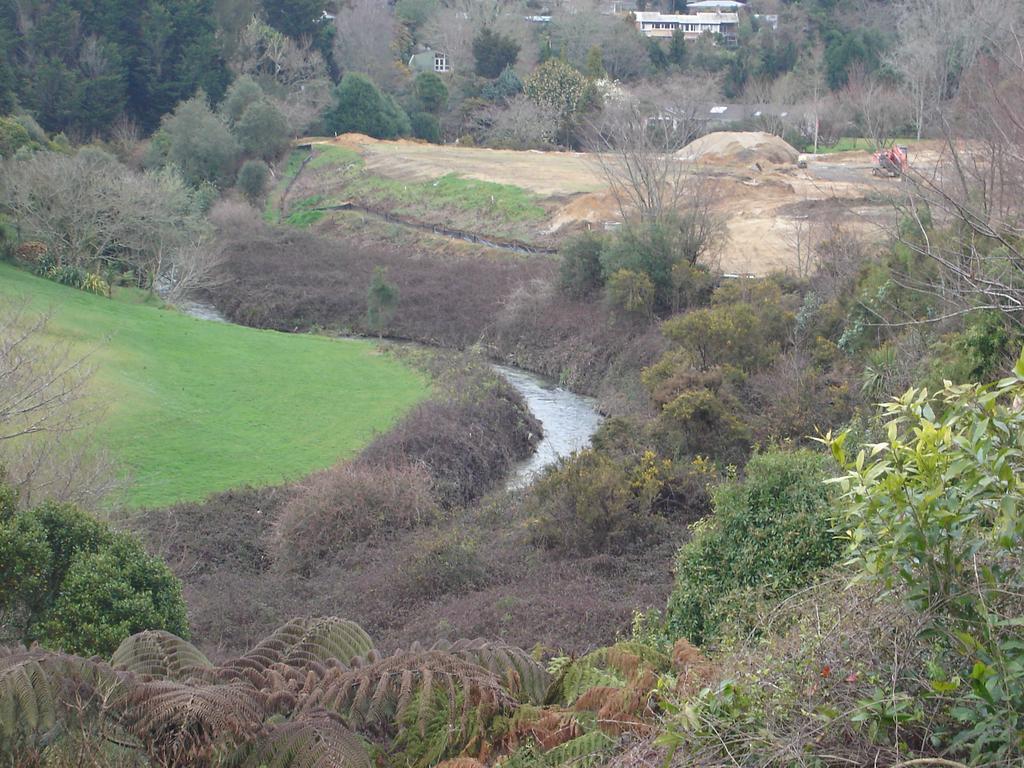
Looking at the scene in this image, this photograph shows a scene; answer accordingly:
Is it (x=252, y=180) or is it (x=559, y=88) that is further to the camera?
(x=559, y=88)

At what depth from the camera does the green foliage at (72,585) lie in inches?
329

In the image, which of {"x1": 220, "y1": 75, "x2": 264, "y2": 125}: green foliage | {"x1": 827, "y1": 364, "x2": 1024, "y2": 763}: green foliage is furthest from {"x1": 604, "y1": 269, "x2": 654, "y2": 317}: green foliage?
{"x1": 220, "y1": 75, "x2": 264, "y2": 125}: green foliage

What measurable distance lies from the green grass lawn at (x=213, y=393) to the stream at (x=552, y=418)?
3102 mm

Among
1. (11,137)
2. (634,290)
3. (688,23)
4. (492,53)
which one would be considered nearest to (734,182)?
(634,290)

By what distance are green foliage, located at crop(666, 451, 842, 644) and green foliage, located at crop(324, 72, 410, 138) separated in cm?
5632

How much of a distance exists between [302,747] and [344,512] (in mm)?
11036

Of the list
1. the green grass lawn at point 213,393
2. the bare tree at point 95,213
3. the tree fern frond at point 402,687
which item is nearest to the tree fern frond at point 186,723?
the tree fern frond at point 402,687

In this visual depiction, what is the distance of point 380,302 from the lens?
33375mm

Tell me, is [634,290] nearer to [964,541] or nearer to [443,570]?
[443,570]

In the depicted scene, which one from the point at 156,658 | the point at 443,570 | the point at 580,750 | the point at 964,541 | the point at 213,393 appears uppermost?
the point at 964,541

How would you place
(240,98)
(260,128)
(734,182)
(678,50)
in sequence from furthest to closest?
(678,50) → (240,98) → (260,128) → (734,182)

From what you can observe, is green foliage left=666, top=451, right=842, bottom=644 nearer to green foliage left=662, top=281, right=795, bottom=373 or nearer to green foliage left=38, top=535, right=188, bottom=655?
green foliage left=38, top=535, right=188, bottom=655

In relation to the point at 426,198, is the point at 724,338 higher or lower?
higher

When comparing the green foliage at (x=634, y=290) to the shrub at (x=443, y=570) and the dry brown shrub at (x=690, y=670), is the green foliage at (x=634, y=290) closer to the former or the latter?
the shrub at (x=443, y=570)
